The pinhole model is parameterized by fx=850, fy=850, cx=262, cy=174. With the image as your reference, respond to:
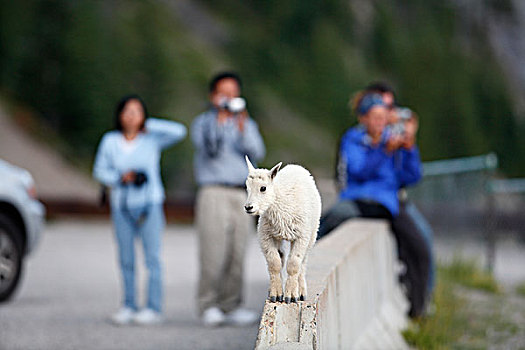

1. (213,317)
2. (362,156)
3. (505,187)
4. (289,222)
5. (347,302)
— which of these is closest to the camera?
(289,222)

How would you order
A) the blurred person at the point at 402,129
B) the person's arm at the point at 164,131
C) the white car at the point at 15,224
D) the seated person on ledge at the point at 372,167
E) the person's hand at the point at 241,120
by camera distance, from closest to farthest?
the seated person on ledge at the point at 372,167 → the blurred person at the point at 402,129 → the person's hand at the point at 241,120 → the person's arm at the point at 164,131 → the white car at the point at 15,224

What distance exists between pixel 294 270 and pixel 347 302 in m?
1.39

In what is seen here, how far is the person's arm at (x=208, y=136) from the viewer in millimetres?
7301

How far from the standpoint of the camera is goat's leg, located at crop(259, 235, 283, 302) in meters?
3.89

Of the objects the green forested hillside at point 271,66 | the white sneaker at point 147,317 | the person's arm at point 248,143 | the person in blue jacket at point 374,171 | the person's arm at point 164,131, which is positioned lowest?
the white sneaker at point 147,317

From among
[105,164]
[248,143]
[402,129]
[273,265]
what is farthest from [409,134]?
[273,265]

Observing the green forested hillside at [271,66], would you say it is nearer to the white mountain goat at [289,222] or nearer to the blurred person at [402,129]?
the blurred person at [402,129]

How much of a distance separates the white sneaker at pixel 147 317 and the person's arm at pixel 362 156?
213 cm

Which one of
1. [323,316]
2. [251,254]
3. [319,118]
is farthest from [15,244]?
[319,118]

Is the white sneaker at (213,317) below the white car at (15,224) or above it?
below

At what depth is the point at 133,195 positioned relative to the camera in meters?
7.36

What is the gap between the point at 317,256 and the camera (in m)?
5.20

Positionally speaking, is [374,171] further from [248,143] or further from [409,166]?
[248,143]

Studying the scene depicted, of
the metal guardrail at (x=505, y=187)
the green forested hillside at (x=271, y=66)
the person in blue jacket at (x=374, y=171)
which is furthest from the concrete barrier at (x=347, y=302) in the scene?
the green forested hillside at (x=271, y=66)
